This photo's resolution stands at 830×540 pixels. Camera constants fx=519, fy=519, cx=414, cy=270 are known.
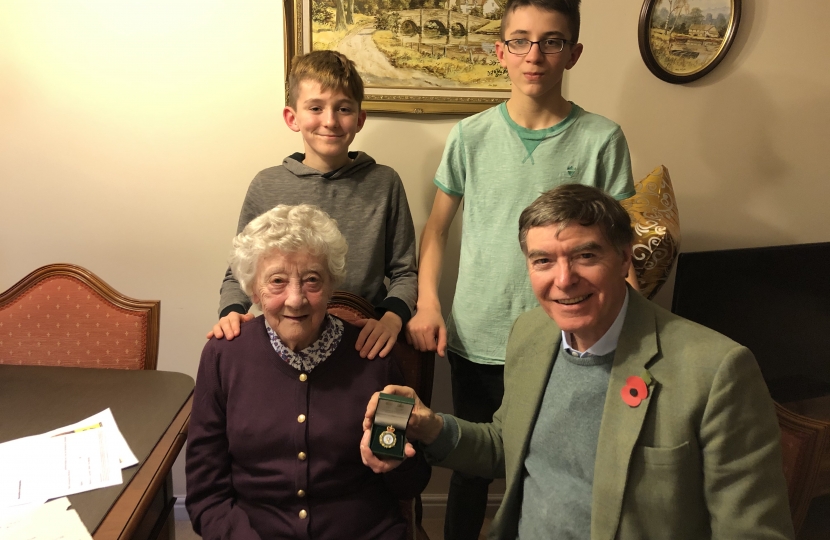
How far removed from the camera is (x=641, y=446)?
0.95 m

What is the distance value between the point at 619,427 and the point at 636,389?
0.08 meters

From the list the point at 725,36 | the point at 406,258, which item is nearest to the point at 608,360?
the point at 406,258

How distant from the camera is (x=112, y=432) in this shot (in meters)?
1.26

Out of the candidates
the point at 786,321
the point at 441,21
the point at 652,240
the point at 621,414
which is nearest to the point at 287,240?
the point at 621,414

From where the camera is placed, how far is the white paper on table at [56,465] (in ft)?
3.45

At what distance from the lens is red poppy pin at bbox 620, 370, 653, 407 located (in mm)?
956

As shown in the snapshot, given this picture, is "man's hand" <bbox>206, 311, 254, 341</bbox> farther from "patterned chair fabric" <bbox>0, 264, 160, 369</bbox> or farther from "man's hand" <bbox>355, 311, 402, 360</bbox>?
"patterned chair fabric" <bbox>0, 264, 160, 369</bbox>

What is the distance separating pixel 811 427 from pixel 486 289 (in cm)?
117

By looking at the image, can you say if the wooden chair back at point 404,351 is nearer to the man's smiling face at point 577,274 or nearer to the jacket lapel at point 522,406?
the jacket lapel at point 522,406

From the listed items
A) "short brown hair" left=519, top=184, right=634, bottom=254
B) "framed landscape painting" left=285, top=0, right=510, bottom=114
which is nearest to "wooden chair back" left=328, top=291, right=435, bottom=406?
"short brown hair" left=519, top=184, right=634, bottom=254

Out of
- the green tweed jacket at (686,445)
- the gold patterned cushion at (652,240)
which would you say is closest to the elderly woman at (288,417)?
the green tweed jacket at (686,445)

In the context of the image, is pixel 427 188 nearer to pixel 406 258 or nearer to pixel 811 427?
pixel 406 258

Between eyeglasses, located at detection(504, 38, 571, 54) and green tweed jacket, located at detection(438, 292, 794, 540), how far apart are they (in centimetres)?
67

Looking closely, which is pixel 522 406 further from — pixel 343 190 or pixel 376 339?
pixel 343 190
